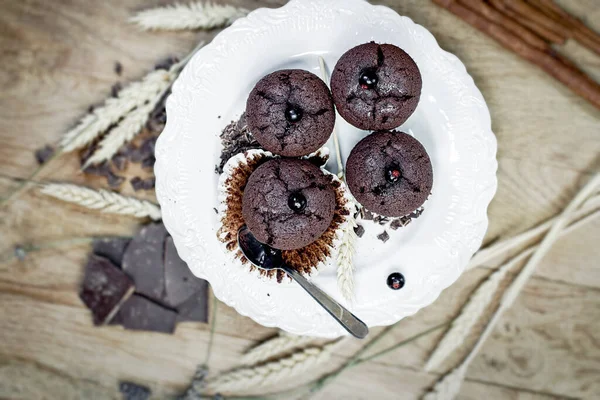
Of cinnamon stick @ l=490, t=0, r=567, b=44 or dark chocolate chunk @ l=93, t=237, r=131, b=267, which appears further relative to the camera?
dark chocolate chunk @ l=93, t=237, r=131, b=267

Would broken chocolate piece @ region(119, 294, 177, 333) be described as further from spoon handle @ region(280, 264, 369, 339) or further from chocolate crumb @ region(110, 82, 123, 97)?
chocolate crumb @ region(110, 82, 123, 97)

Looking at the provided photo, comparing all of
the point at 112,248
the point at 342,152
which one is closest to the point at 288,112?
the point at 342,152

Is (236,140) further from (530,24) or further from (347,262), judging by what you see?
(530,24)

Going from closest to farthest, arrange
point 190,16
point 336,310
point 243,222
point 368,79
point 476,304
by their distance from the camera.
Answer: point 368,79
point 336,310
point 243,222
point 190,16
point 476,304

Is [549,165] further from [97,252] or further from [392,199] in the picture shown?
[97,252]

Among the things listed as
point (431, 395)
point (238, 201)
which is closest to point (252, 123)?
point (238, 201)

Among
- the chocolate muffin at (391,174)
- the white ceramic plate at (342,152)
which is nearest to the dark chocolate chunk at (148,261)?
the white ceramic plate at (342,152)

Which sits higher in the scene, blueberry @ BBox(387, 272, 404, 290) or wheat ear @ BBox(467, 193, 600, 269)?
wheat ear @ BBox(467, 193, 600, 269)

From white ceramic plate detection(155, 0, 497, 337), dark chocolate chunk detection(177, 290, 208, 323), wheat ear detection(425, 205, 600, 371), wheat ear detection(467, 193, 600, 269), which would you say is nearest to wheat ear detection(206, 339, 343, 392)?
white ceramic plate detection(155, 0, 497, 337)
